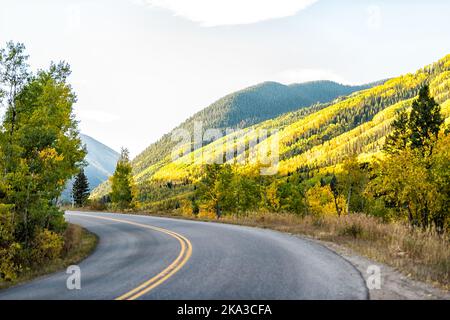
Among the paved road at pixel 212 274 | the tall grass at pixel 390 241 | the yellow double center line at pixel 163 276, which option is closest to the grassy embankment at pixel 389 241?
the tall grass at pixel 390 241

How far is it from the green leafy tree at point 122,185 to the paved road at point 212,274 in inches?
1586

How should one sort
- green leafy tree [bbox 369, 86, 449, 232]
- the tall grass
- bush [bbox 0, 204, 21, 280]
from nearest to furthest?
the tall grass, bush [bbox 0, 204, 21, 280], green leafy tree [bbox 369, 86, 449, 232]

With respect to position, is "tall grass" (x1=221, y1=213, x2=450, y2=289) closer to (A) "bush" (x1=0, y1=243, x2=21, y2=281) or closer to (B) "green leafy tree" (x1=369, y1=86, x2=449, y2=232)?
(B) "green leafy tree" (x1=369, y1=86, x2=449, y2=232)

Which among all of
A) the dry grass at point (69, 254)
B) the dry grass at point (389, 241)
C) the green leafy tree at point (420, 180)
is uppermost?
the green leafy tree at point (420, 180)

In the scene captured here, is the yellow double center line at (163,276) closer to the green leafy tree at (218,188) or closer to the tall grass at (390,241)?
the tall grass at (390,241)

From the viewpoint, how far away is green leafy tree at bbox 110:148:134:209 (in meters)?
53.3

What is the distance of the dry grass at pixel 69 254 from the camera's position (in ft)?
35.4

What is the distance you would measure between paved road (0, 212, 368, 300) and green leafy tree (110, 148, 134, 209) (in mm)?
40285

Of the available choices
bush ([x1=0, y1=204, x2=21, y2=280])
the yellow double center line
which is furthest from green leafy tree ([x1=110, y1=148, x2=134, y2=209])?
the yellow double center line

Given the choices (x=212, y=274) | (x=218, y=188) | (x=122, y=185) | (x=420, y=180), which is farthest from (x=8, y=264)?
(x=122, y=185)

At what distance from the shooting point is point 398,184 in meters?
22.9

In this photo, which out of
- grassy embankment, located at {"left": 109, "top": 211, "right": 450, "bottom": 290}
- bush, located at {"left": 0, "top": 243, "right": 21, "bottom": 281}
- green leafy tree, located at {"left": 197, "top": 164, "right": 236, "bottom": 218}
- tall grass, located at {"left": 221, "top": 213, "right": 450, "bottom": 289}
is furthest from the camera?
green leafy tree, located at {"left": 197, "top": 164, "right": 236, "bottom": 218}

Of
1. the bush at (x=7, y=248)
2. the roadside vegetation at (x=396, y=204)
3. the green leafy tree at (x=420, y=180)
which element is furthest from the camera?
the green leafy tree at (x=420, y=180)
